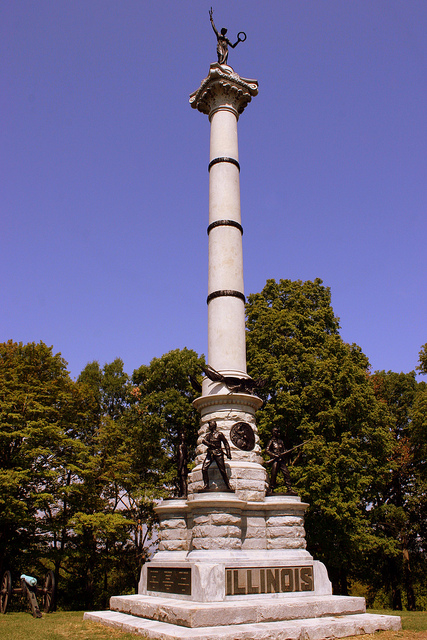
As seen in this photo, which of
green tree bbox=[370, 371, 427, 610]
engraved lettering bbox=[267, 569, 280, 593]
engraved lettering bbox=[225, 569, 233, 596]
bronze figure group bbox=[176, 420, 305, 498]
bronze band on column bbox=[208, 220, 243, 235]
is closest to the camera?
engraved lettering bbox=[225, 569, 233, 596]

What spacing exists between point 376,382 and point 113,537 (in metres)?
16.9

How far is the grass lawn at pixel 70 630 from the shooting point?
899 centimetres

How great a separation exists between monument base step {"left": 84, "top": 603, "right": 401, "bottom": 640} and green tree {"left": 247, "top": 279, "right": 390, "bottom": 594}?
914 cm

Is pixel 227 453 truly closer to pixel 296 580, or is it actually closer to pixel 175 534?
pixel 175 534

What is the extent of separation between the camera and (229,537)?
35.8 ft

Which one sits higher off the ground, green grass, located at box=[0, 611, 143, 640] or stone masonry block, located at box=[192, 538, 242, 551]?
stone masonry block, located at box=[192, 538, 242, 551]

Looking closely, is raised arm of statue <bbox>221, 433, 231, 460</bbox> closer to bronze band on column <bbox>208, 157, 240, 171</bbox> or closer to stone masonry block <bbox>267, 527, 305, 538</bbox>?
stone masonry block <bbox>267, 527, 305, 538</bbox>

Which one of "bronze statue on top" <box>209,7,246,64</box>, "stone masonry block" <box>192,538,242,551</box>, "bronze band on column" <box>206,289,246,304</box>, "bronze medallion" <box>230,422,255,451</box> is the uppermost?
"bronze statue on top" <box>209,7,246,64</box>

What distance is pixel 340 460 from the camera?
63.8ft

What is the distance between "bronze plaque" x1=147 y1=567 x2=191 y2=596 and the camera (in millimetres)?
10203

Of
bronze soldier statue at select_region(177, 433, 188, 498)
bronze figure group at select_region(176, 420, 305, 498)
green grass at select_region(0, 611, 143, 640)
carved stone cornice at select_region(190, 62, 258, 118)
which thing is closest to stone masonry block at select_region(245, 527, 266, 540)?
bronze figure group at select_region(176, 420, 305, 498)

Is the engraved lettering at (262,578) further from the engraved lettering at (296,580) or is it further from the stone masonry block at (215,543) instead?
the engraved lettering at (296,580)

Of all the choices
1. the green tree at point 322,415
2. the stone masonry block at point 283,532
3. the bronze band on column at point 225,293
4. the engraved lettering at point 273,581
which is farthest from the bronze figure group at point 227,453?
the green tree at point 322,415

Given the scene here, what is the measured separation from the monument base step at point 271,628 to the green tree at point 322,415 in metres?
9.14
